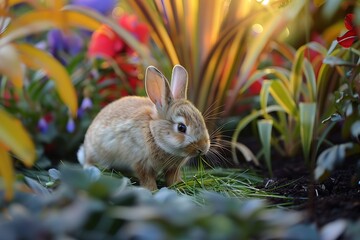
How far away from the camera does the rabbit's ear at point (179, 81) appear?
264 centimetres

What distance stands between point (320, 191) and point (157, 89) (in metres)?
0.82

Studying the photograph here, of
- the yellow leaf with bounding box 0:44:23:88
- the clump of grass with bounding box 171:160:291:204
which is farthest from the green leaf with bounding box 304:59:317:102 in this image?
the yellow leaf with bounding box 0:44:23:88

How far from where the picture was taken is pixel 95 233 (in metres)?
1.40

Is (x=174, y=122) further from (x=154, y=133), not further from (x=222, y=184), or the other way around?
(x=222, y=184)

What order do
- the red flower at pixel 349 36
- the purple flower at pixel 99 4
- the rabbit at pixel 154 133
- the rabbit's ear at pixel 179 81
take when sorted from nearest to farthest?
the red flower at pixel 349 36 < the rabbit at pixel 154 133 < the rabbit's ear at pixel 179 81 < the purple flower at pixel 99 4

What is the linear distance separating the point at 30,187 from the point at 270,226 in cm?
85

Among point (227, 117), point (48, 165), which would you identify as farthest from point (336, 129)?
point (48, 165)

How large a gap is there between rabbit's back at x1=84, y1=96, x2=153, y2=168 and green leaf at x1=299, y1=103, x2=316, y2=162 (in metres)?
0.71

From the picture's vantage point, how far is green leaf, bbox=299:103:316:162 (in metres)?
2.65

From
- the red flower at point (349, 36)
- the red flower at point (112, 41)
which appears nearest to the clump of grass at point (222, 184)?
the red flower at point (349, 36)

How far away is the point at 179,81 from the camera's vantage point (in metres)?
2.67

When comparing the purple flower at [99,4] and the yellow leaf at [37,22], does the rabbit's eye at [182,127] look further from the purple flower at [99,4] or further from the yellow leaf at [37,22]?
the purple flower at [99,4]

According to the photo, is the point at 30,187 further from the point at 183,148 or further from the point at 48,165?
the point at 48,165

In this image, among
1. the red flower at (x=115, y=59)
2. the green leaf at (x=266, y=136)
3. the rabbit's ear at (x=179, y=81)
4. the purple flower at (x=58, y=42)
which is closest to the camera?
the rabbit's ear at (x=179, y=81)
